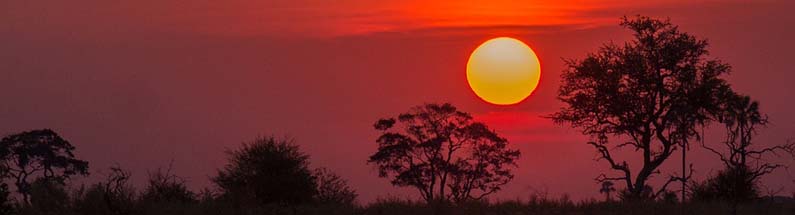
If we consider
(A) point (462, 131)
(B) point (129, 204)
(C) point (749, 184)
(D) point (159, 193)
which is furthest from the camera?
(A) point (462, 131)

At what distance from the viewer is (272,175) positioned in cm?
4700

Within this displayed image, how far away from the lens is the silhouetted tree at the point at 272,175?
152ft

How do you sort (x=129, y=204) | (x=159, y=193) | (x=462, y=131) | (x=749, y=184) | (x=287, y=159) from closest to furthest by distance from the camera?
(x=129, y=204) → (x=159, y=193) → (x=287, y=159) → (x=749, y=184) → (x=462, y=131)

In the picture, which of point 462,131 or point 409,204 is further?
point 462,131

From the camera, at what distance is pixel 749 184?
2008 inches

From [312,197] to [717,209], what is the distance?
1593 centimetres

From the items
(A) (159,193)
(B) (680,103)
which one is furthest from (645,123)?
(A) (159,193)

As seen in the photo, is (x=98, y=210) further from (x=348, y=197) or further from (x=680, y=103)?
(x=680, y=103)

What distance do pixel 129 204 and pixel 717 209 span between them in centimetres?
1812

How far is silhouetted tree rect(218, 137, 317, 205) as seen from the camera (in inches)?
1818

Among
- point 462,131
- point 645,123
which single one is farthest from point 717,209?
point 462,131

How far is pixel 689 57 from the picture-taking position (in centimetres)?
5194

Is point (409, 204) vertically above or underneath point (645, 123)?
underneath

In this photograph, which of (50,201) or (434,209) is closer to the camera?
Result: (434,209)
